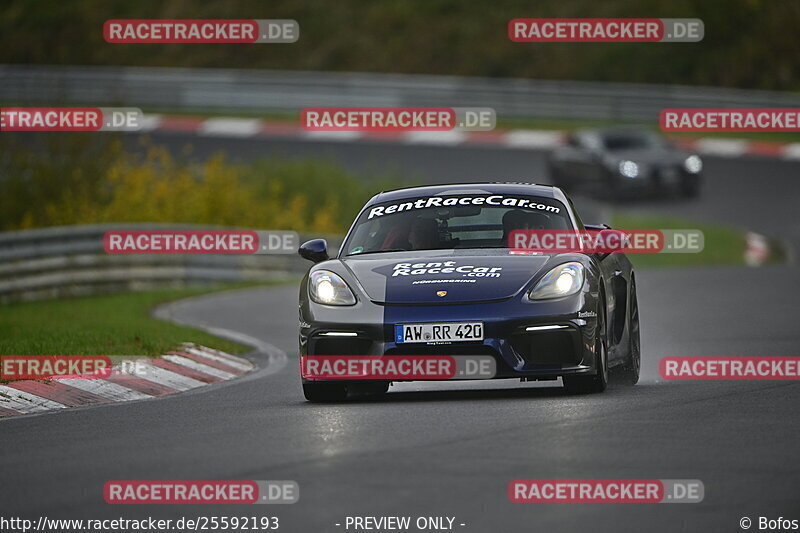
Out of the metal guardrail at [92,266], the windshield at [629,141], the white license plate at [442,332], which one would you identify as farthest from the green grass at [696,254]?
the white license plate at [442,332]

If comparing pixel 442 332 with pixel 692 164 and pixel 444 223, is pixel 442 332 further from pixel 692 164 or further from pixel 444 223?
pixel 692 164

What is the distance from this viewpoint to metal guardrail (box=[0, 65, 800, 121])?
149 ft

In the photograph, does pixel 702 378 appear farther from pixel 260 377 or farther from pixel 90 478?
pixel 90 478

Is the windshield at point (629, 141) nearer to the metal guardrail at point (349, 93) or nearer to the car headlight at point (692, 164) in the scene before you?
the car headlight at point (692, 164)

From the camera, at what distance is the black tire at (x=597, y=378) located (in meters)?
11.1

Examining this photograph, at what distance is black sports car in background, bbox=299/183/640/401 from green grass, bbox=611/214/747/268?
64.5 feet

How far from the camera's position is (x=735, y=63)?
5438 centimetres

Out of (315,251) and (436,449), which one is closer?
(436,449)

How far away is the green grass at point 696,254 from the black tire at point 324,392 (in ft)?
67.6

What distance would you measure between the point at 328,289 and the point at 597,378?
182cm

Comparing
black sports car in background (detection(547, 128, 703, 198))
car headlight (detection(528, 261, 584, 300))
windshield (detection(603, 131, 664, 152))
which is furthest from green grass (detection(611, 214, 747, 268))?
car headlight (detection(528, 261, 584, 300))

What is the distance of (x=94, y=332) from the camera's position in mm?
16266

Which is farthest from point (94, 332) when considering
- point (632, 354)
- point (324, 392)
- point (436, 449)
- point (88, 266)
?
point (88, 266)

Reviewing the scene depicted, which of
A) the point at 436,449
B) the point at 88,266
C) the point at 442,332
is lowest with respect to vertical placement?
the point at 436,449
